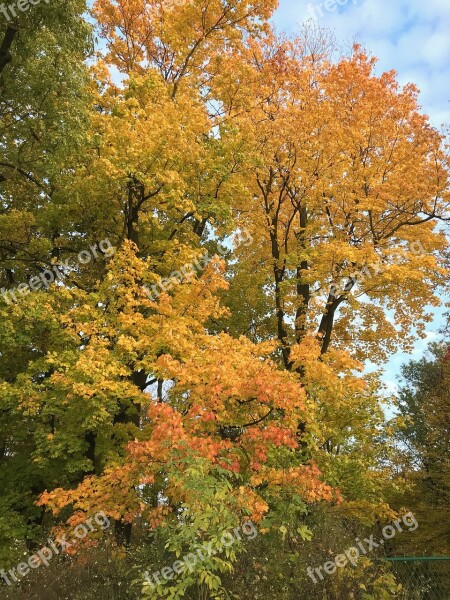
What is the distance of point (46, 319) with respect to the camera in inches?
412

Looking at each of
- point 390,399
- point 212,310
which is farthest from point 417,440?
point 212,310

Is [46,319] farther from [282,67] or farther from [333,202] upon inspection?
[282,67]

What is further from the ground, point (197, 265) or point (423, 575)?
point (197, 265)

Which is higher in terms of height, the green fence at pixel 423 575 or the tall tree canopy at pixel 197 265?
the tall tree canopy at pixel 197 265

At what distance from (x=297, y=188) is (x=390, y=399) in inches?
271

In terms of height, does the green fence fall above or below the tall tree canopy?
below

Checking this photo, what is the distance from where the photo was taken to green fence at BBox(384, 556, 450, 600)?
799 cm

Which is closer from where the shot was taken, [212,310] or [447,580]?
[447,580]

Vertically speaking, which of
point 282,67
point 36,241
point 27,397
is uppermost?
point 282,67

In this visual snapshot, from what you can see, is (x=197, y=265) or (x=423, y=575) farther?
(x=197, y=265)

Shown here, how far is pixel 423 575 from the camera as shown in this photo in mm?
8469

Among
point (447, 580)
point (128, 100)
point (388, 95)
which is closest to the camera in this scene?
point (447, 580)

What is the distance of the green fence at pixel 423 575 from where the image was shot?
7992 mm

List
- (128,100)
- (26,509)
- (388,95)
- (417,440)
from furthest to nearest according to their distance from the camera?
(417,440) → (388,95) → (26,509) → (128,100)
